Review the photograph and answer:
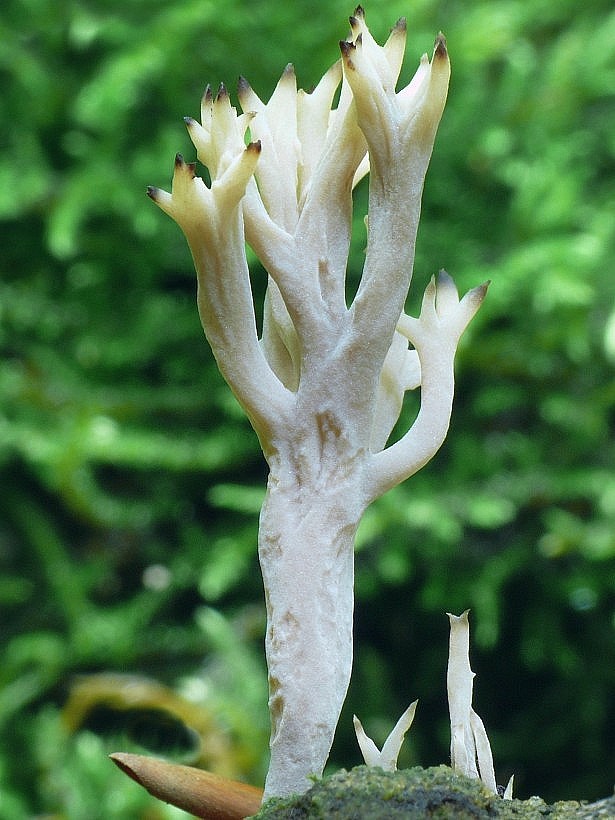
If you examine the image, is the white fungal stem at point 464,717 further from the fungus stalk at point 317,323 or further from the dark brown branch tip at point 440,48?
the dark brown branch tip at point 440,48

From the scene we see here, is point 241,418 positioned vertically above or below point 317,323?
above

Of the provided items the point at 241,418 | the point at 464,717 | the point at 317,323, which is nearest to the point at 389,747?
the point at 464,717

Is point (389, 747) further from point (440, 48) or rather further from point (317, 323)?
point (440, 48)

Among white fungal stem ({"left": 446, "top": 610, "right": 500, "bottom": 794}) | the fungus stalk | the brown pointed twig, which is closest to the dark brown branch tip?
the fungus stalk

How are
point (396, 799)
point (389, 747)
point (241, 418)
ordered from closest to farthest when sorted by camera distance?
1. point (396, 799)
2. point (389, 747)
3. point (241, 418)

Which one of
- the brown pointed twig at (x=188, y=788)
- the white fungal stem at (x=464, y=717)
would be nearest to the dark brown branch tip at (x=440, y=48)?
the white fungal stem at (x=464, y=717)

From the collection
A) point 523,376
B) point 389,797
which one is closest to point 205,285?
point 389,797

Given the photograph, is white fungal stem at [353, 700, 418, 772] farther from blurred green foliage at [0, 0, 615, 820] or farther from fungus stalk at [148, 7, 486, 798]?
blurred green foliage at [0, 0, 615, 820]
